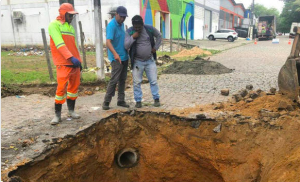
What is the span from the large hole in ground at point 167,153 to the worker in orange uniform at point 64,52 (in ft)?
2.77

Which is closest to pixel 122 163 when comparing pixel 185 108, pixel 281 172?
pixel 185 108

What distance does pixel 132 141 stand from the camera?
4.51 metres

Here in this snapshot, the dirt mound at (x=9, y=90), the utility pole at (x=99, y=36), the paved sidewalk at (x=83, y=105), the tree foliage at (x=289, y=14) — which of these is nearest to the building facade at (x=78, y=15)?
the paved sidewalk at (x=83, y=105)

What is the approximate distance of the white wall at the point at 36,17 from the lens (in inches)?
742

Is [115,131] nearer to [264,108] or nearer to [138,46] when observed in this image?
[138,46]

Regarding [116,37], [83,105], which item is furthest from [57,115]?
[116,37]

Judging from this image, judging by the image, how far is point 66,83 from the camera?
4180mm

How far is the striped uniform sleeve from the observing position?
3857 mm

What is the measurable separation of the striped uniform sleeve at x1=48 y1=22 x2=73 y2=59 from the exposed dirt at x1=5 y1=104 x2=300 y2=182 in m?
1.31

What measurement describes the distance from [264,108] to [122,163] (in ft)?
9.02

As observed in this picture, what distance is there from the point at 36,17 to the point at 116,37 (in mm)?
19190

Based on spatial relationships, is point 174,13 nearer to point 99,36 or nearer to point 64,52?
point 99,36

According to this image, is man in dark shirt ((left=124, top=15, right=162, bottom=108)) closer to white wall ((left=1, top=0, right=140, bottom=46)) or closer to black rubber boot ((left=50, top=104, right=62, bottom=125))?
black rubber boot ((left=50, top=104, right=62, bottom=125))

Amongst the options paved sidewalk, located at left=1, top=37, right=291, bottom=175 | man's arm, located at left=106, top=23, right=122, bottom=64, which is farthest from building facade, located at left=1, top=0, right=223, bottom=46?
man's arm, located at left=106, top=23, right=122, bottom=64
